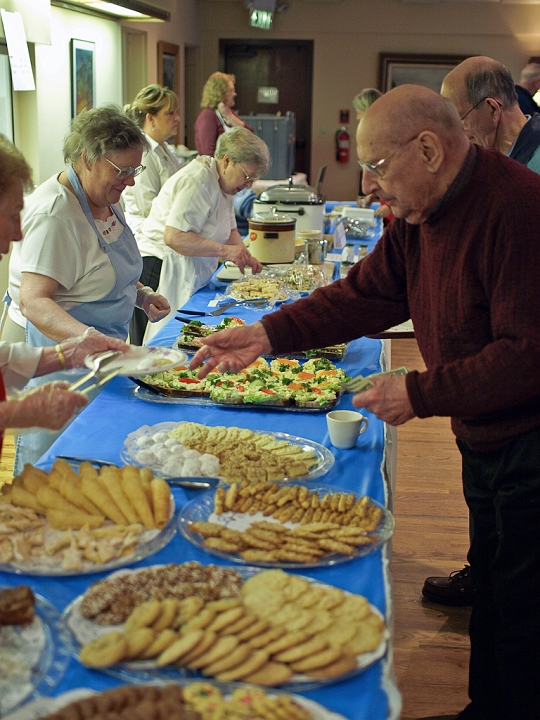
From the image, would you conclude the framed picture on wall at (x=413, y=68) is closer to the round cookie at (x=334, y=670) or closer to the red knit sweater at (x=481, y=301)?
the red knit sweater at (x=481, y=301)

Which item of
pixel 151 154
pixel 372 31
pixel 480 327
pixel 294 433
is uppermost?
pixel 372 31

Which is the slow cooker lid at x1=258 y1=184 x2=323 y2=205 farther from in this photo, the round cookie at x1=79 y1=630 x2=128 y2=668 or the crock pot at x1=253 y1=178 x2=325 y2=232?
the round cookie at x1=79 y1=630 x2=128 y2=668

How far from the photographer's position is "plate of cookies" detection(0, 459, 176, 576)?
1.38m

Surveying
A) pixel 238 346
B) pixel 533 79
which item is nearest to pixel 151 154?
pixel 238 346

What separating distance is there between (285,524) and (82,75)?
5.87 metres

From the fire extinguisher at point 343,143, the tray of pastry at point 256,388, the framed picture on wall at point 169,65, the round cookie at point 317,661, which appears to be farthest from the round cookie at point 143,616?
the fire extinguisher at point 343,143

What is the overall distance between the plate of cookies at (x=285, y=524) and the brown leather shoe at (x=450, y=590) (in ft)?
4.50

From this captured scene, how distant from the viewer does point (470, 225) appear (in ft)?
5.43

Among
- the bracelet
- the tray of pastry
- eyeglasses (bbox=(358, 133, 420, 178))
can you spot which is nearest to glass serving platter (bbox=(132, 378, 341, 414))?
the tray of pastry

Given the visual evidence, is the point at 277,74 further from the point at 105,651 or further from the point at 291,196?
the point at 105,651

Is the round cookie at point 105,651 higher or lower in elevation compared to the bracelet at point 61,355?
lower

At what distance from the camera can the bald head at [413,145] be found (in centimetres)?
162

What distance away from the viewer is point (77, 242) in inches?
97.5

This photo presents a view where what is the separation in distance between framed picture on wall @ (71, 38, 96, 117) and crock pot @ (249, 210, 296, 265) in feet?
8.13
